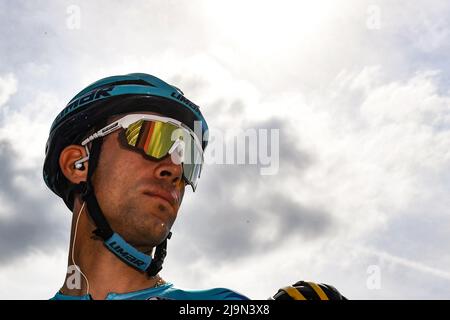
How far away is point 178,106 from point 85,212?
1.81 m

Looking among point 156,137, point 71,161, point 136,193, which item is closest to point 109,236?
point 136,193

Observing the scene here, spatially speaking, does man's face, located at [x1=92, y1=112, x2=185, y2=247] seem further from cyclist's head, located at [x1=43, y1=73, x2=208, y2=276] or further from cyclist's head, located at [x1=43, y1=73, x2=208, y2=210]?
cyclist's head, located at [x1=43, y1=73, x2=208, y2=210]

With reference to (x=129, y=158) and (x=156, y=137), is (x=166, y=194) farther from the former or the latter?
(x=156, y=137)

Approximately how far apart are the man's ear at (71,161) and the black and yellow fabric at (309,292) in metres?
3.07

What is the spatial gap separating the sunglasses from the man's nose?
0.06m

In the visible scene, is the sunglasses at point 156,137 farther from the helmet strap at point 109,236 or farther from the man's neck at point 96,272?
the man's neck at point 96,272

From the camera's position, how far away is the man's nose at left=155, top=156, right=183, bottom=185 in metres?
6.49

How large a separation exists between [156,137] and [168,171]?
0.45m

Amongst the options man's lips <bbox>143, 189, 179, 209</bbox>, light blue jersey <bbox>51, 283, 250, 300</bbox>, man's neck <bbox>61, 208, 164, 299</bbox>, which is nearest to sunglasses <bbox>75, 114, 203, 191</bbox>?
man's lips <bbox>143, 189, 179, 209</bbox>

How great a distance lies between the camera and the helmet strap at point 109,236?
20.5 ft

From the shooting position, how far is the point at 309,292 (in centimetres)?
482
